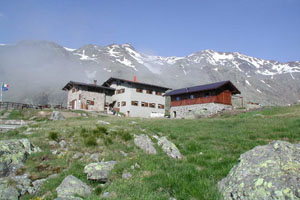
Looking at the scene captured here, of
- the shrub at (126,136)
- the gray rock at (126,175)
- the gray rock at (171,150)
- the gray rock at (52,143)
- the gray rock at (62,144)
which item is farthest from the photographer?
the shrub at (126,136)

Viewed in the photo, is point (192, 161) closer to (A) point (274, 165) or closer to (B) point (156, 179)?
(B) point (156, 179)

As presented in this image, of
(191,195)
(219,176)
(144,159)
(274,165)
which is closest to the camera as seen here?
(274,165)

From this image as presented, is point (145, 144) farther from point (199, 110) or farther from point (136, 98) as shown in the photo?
point (136, 98)

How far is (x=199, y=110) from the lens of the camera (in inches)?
1795

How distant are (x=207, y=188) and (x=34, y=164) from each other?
26.5 feet

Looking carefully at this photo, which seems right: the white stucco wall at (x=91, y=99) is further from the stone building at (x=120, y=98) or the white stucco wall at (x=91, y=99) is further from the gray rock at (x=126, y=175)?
the gray rock at (x=126, y=175)

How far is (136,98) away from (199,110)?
17103 mm

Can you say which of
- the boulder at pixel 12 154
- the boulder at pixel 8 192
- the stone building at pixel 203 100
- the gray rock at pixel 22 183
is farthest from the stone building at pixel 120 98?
the boulder at pixel 8 192

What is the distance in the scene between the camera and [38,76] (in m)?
152

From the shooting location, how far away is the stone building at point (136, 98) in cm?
5516

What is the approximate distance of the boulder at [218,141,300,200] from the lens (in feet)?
14.3

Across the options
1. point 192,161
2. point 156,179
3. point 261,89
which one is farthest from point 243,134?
point 261,89

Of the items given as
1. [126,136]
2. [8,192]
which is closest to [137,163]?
[8,192]

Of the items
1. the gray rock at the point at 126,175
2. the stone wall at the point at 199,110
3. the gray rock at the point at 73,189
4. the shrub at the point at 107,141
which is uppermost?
the stone wall at the point at 199,110
